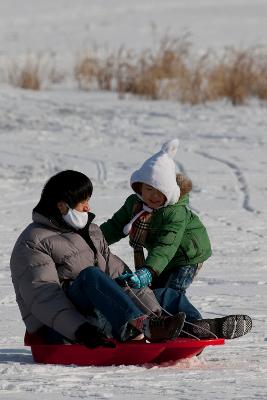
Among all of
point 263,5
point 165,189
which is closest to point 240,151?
point 165,189

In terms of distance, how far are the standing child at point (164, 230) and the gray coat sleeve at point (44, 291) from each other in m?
0.37

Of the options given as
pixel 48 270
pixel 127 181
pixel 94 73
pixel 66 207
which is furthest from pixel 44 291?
pixel 94 73

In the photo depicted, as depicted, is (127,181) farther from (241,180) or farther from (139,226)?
(139,226)

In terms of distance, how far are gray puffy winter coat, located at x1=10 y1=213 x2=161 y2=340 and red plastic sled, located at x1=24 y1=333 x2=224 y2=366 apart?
0.27ft

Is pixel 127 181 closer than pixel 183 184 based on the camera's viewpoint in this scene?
No

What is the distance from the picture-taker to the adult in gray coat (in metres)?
4.51

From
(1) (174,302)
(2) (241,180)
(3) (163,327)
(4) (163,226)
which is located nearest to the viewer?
(3) (163,327)

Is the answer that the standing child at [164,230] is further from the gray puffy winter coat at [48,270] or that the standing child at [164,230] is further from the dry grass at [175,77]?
the dry grass at [175,77]

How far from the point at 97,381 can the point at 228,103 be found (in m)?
10.7

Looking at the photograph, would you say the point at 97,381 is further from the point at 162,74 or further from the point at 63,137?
the point at 162,74

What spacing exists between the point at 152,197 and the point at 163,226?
0.14m

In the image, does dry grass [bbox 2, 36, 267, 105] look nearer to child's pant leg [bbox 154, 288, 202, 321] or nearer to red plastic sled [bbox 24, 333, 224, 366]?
child's pant leg [bbox 154, 288, 202, 321]

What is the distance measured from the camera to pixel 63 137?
39.0ft

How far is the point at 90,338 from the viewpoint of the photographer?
4.50 m
